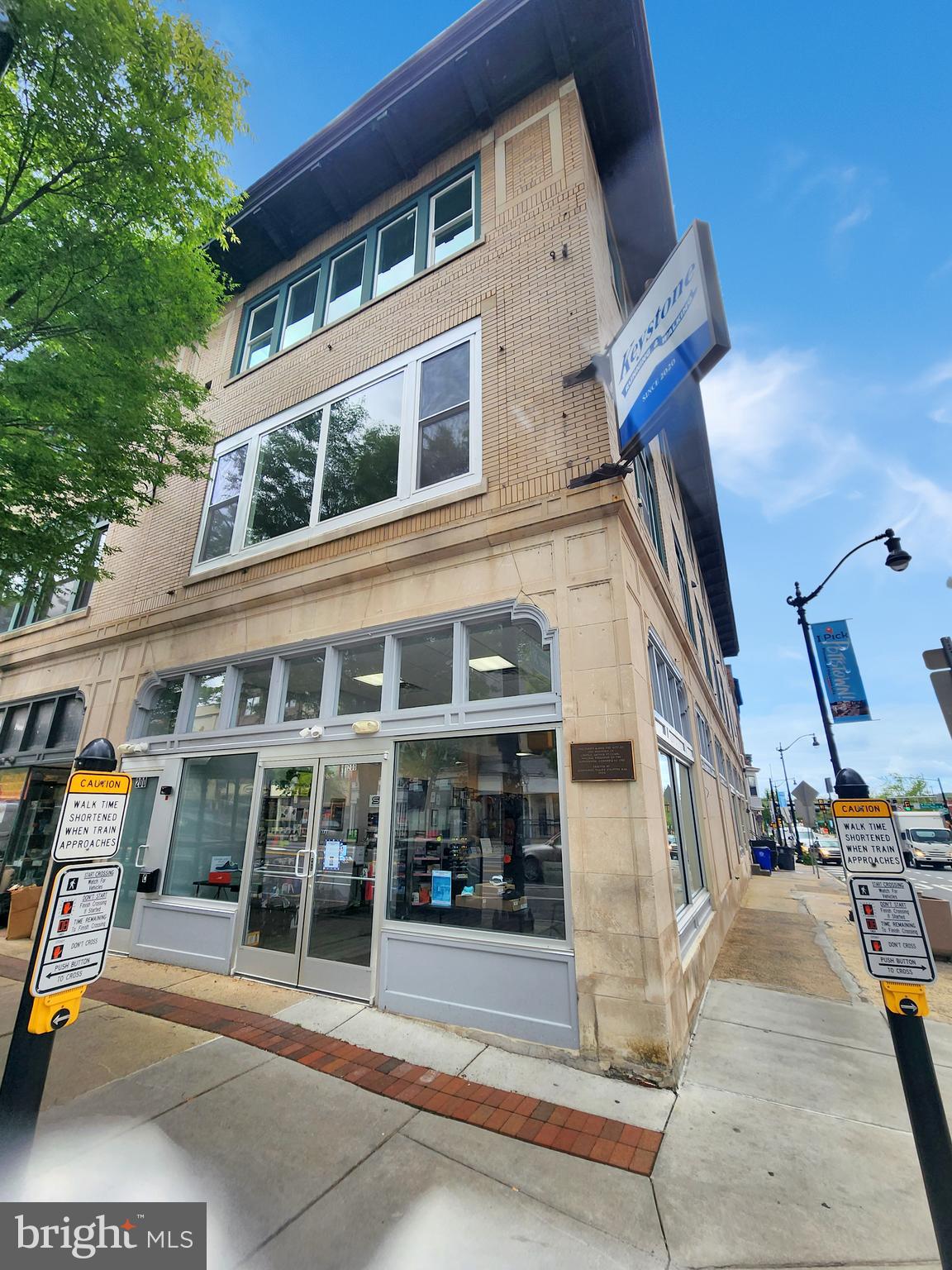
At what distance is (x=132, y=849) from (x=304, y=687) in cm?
395

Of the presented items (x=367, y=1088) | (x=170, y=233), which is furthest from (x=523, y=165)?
(x=367, y=1088)

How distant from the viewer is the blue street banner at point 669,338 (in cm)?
451

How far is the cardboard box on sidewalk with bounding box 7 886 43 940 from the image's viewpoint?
880 centimetres

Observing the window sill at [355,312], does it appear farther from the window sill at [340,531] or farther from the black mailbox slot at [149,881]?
the black mailbox slot at [149,881]

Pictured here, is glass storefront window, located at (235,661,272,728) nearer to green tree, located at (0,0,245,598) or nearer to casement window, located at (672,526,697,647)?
green tree, located at (0,0,245,598)

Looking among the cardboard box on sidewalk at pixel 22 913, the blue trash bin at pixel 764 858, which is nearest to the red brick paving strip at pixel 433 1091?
the cardboard box on sidewalk at pixel 22 913

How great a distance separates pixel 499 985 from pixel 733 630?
29168mm

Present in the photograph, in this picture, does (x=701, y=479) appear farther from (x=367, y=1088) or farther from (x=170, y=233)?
(x=367, y=1088)

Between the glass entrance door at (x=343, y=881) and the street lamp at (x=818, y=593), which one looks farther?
the street lamp at (x=818, y=593)

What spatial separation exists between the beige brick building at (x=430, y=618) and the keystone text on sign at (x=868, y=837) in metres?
1.85

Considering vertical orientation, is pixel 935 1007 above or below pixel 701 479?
below

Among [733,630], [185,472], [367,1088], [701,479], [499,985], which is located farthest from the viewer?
[733,630]

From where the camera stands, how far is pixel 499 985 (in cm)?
516

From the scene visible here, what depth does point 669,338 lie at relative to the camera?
197 inches
